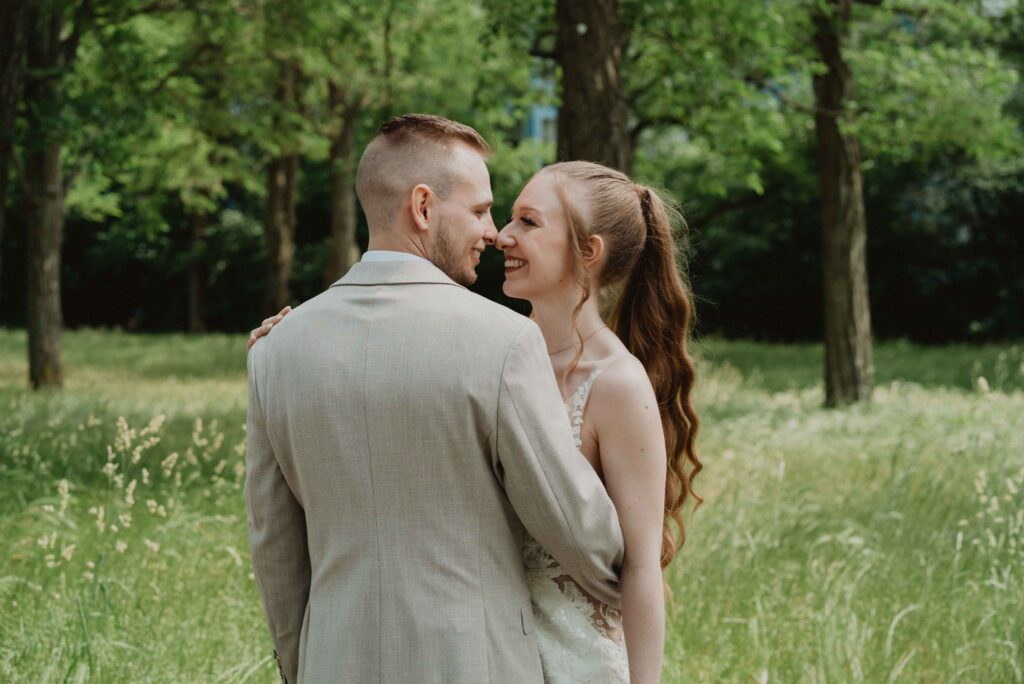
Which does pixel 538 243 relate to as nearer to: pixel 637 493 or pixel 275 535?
pixel 637 493

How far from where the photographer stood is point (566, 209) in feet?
8.95

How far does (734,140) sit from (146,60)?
7.92 meters

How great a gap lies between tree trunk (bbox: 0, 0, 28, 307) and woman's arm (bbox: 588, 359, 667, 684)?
7.76m

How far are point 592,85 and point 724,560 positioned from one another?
15.1 feet

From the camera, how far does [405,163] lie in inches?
90.7

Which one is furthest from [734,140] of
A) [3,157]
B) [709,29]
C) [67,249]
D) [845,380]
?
[67,249]

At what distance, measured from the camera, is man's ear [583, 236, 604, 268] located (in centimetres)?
275

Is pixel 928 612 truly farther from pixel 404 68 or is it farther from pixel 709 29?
pixel 404 68

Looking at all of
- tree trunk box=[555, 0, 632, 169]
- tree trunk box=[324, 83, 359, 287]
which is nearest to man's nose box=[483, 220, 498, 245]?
tree trunk box=[555, 0, 632, 169]

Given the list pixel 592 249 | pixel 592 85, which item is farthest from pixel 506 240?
pixel 592 85

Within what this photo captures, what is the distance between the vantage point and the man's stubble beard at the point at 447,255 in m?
2.34

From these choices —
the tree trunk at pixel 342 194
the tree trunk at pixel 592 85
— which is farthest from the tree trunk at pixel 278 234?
the tree trunk at pixel 592 85

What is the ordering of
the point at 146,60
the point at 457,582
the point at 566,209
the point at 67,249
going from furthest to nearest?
1. the point at 67,249
2. the point at 146,60
3. the point at 566,209
4. the point at 457,582

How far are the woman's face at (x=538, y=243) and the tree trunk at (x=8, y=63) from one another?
734cm
